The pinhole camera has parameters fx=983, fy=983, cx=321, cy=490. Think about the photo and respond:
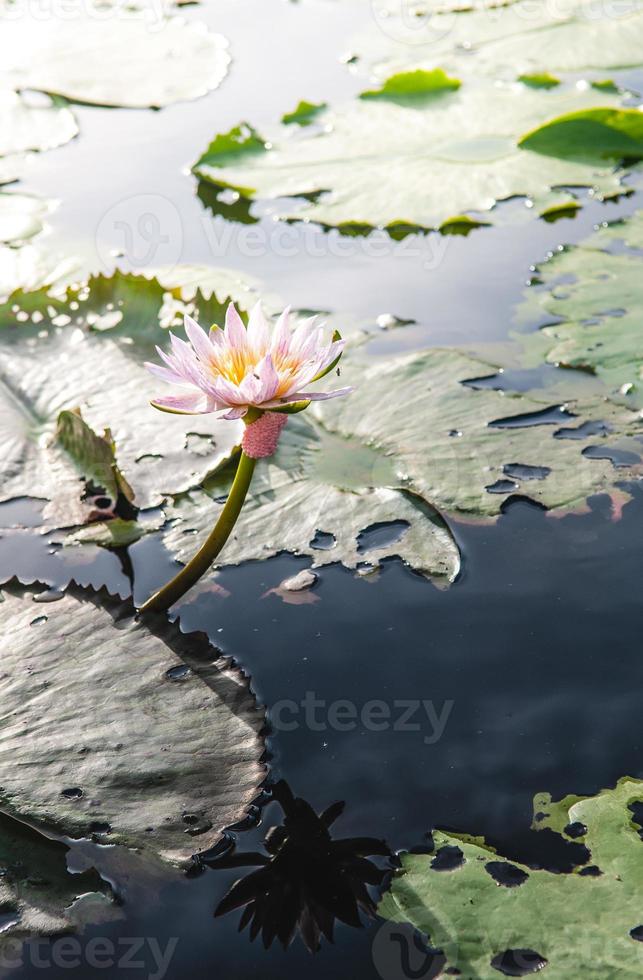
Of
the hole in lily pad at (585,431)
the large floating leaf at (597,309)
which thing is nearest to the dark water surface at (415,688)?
the hole in lily pad at (585,431)

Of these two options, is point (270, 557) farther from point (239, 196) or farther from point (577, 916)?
point (239, 196)

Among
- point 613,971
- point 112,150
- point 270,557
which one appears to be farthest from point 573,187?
point 613,971

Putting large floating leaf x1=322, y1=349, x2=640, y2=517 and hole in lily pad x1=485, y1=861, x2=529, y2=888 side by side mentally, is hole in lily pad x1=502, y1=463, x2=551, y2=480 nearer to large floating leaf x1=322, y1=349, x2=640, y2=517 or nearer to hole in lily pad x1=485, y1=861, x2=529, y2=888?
large floating leaf x1=322, y1=349, x2=640, y2=517

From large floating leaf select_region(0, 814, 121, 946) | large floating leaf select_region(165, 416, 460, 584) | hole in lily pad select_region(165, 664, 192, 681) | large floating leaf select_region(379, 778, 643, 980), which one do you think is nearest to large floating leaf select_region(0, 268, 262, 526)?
large floating leaf select_region(165, 416, 460, 584)

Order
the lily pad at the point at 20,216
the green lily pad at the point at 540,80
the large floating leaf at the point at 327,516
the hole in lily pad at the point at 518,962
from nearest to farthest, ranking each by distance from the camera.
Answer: the hole in lily pad at the point at 518,962 → the large floating leaf at the point at 327,516 → the lily pad at the point at 20,216 → the green lily pad at the point at 540,80

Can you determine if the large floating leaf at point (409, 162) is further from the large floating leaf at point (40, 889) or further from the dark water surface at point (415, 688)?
the large floating leaf at point (40, 889)

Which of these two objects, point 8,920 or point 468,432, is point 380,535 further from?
point 8,920
